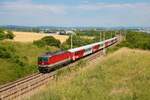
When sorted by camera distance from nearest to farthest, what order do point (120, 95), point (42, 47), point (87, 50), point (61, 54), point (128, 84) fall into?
point (120, 95) < point (128, 84) < point (61, 54) < point (87, 50) < point (42, 47)

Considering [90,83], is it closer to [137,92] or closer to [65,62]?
[137,92]

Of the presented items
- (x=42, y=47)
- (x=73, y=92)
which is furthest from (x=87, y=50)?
(x=73, y=92)

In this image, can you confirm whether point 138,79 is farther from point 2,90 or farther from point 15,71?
point 15,71

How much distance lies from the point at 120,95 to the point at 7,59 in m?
31.0

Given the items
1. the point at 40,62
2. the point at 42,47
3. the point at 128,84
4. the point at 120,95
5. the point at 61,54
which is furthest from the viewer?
the point at 42,47

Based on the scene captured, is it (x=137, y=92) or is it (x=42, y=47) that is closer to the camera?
(x=137, y=92)

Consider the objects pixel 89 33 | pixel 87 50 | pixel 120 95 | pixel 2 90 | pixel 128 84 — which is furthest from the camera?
pixel 89 33

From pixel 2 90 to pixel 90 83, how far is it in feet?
26.0

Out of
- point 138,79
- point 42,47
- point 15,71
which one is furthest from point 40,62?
point 42,47

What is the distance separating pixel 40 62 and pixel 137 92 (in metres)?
21.7

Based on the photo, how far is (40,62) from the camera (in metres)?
44.3

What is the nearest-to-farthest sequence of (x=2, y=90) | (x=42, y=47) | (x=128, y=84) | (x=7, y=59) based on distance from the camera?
1. (x=128, y=84)
2. (x=2, y=90)
3. (x=7, y=59)
4. (x=42, y=47)

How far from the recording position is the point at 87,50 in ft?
217

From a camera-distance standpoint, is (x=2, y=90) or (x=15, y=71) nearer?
(x=2, y=90)
